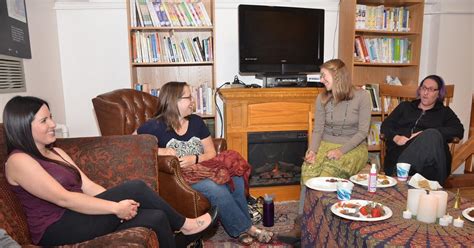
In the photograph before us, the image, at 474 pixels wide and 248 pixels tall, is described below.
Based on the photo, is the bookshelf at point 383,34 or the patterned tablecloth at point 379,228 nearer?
the patterned tablecloth at point 379,228

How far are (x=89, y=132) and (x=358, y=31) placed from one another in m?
2.69

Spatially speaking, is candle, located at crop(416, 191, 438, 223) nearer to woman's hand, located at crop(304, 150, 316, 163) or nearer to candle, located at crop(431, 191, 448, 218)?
candle, located at crop(431, 191, 448, 218)

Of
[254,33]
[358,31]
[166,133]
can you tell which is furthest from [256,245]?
[358,31]

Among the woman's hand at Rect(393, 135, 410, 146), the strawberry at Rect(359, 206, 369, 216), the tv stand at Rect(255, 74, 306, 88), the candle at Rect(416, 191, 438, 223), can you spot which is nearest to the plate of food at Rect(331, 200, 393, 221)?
the strawberry at Rect(359, 206, 369, 216)

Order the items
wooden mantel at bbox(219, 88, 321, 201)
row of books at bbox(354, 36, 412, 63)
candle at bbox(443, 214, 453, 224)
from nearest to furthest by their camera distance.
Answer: candle at bbox(443, 214, 453, 224) → wooden mantel at bbox(219, 88, 321, 201) → row of books at bbox(354, 36, 412, 63)

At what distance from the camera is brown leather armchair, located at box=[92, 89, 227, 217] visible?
6.64 feet

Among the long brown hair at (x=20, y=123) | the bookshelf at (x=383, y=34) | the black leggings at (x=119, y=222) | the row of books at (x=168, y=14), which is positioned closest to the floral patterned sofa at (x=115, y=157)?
the black leggings at (x=119, y=222)

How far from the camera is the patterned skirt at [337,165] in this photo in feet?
7.79

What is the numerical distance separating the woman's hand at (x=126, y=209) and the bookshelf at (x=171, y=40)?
5.21ft

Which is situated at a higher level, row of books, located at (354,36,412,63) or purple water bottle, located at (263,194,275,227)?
row of books, located at (354,36,412,63)

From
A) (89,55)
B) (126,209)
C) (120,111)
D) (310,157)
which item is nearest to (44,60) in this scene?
(89,55)

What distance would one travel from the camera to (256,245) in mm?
2211

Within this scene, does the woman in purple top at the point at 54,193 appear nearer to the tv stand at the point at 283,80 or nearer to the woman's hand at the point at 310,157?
the woman's hand at the point at 310,157

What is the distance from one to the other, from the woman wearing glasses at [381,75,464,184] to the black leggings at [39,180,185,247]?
5.53 ft
